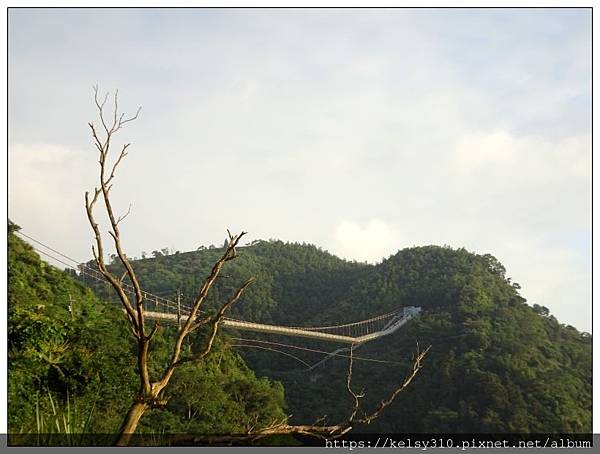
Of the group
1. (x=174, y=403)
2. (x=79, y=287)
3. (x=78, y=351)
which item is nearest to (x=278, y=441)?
(x=174, y=403)

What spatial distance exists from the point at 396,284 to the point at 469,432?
865 centimetres

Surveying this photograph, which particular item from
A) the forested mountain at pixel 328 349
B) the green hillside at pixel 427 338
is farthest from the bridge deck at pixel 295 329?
the green hillside at pixel 427 338

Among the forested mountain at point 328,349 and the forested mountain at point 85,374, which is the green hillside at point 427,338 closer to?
the forested mountain at point 328,349

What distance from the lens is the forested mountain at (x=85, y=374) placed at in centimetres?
341

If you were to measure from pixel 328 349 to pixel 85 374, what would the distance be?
1451 centimetres

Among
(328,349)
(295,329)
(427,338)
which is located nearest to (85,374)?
(295,329)

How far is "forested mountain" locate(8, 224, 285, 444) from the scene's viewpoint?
3414 millimetres

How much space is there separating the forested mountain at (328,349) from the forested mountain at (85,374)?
0.02 meters

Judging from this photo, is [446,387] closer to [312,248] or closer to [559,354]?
[559,354]

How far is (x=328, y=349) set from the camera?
727 inches

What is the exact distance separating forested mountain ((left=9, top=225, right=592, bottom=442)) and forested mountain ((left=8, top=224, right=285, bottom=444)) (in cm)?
2

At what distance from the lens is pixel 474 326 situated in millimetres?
16469

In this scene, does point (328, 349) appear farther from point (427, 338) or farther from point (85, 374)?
point (85, 374)

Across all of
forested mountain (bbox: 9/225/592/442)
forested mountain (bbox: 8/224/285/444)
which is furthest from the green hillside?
forested mountain (bbox: 8/224/285/444)
